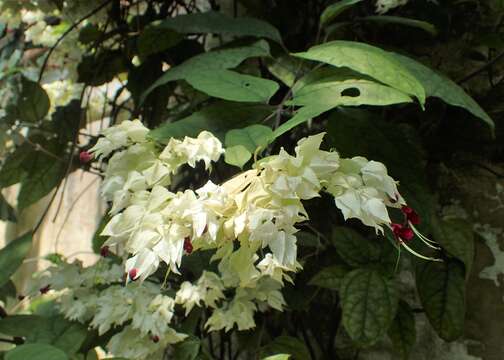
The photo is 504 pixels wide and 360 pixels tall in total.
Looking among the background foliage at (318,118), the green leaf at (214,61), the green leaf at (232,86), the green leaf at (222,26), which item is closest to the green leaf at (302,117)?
the background foliage at (318,118)

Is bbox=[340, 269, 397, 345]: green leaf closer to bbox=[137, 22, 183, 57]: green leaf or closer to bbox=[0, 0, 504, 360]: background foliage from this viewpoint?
bbox=[0, 0, 504, 360]: background foliage

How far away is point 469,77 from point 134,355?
747 millimetres

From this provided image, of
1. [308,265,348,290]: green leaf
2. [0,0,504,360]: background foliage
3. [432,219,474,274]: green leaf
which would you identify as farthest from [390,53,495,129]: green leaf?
[308,265,348,290]: green leaf

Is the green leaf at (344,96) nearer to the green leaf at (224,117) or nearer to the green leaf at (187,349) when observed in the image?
the green leaf at (224,117)

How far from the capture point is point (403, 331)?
88cm

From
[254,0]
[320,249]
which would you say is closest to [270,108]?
[320,249]

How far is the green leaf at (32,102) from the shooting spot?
1.20 meters

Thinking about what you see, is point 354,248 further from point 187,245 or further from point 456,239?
point 187,245

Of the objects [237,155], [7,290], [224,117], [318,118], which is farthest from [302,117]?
[7,290]

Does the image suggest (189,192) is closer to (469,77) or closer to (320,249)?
(320,249)

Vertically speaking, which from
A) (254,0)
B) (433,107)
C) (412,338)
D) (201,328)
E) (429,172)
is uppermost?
(254,0)

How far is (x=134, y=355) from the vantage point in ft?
2.67

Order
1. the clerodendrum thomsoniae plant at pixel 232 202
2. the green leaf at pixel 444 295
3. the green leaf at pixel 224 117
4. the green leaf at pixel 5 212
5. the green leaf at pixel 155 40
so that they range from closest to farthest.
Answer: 1. the clerodendrum thomsoniae plant at pixel 232 202
2. the green leaf at pixel 224 117
3. the green leaf at pixel 444 295
4. the green leaf at pixel 155 40
5. the green leaf at pixel 5 212

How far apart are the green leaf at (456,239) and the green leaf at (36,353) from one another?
0.57m
